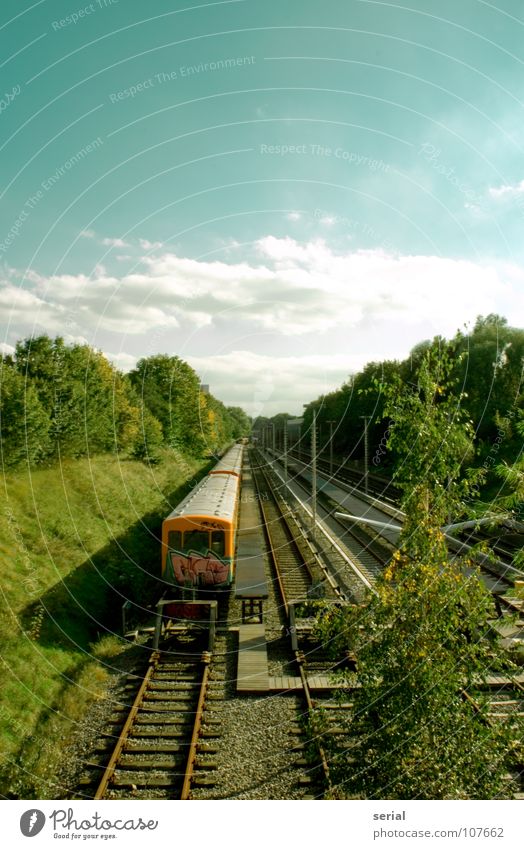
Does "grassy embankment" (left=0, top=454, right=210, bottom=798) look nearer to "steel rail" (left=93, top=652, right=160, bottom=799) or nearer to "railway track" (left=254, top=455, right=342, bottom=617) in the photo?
"steel rail" (left=93, top=652, right=160, bottom=799)

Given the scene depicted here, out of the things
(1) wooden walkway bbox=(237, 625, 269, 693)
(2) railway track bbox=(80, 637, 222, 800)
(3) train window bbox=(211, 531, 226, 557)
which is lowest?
(2) railway track bbox=(80, 637, 222, 800)

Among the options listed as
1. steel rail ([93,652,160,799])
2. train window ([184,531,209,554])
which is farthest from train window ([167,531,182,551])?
steel rail ([93,652,160,799])

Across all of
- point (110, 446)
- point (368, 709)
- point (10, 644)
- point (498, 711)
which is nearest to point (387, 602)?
point (368, 709)

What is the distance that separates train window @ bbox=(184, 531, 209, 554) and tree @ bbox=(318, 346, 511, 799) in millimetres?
10350

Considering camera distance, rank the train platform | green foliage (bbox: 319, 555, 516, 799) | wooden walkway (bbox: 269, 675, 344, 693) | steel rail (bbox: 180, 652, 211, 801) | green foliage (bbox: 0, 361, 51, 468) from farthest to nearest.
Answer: green foliage (bbox: 0, 361, 51, 468), the train platform, wooden walkway (bbox: 269, 675, 344, 693), steel rail (bbox: 180, 652, 211, 801), green foliage (bbox: 319, 555, 516, 799)

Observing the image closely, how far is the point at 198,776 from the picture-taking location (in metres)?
7.88

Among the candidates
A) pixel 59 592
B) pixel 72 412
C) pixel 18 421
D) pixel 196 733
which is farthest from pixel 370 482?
pixel 196 733

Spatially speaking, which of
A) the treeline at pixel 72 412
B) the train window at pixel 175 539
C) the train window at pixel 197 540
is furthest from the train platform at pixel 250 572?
the treeline at pixel 72 412

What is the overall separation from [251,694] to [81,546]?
36.8 ft

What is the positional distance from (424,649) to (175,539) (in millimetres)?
11430

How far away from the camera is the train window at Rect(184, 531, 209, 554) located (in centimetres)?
1538

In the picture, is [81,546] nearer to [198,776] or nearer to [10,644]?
[10,644]

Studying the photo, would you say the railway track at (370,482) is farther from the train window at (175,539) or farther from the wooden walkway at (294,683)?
the wooden walkway at (294,683)

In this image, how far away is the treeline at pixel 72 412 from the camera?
19844 millimetres
